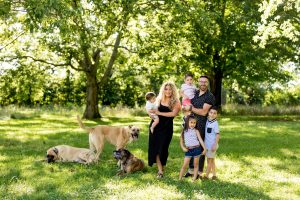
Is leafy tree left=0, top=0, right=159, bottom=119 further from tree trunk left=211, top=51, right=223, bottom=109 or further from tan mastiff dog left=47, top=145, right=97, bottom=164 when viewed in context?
tree trunk left=211, top=51, right=223, bottom=109

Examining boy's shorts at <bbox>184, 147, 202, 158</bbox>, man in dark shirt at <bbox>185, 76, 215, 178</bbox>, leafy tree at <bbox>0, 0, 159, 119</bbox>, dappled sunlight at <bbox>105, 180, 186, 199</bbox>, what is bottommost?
dappled sunlight at <bbox>105, 180, 186, 199</bbox>

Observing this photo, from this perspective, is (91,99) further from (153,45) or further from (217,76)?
(217,76)

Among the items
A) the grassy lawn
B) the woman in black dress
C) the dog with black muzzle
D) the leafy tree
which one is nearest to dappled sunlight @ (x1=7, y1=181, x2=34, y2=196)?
the grassy lawn

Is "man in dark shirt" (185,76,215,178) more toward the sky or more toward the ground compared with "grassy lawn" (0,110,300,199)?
more toward the sky

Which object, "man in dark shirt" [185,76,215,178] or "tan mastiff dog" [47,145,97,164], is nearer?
"man in dark shirt" [185,76,215,178]

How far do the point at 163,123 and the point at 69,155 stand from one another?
280cm

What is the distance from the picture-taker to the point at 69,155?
10734mm

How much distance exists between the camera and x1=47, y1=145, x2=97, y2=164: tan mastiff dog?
1059 centimetres

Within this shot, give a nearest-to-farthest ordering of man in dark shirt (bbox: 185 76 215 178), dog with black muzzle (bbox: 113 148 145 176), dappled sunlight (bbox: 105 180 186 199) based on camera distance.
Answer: dappled sunlight (bbox: 105 180 186 199)
man in dark shirt (bbox: 185 76 215 178)
dog with black muzzle (bbox: 113 148 145 176)

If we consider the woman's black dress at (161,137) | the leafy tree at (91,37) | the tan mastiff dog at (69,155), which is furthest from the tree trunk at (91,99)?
the woman's black dress at (161,137)

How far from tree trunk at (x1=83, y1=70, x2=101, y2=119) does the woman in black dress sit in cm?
1715

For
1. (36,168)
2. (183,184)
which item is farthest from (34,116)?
(183,184)

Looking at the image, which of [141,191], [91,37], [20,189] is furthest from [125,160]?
[91,37]

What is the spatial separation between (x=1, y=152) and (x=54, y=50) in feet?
44.4
